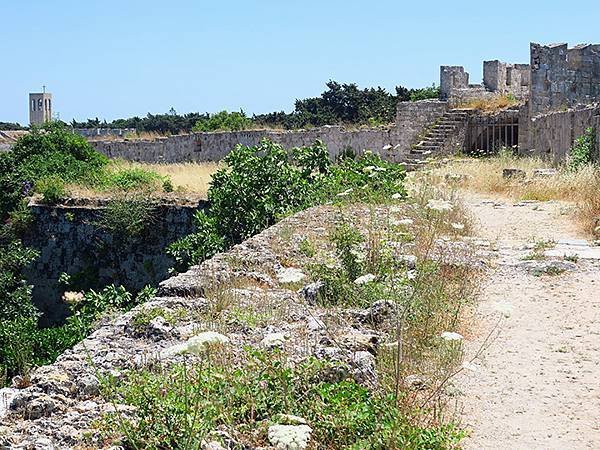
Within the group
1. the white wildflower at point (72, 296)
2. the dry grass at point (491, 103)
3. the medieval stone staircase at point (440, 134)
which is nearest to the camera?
the white wildflower at point (72, 296)

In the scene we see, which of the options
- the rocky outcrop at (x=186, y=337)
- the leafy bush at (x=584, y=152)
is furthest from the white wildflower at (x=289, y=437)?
the leafy bush at (x=584, y=152)

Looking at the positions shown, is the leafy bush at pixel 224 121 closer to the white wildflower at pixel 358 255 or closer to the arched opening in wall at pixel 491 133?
the arched opening in wall at pixel 491 133

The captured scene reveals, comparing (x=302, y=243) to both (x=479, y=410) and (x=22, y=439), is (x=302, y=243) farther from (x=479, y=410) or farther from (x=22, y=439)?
(x=22, y=439)

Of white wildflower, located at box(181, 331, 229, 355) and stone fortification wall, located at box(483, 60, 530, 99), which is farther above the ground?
stone fortification wall, located at box(483, 60, 530, 99)

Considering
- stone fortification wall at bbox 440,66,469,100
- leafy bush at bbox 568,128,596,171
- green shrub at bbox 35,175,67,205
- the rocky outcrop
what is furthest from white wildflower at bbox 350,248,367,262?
stone fortification wall at bbox 440,66,469,100

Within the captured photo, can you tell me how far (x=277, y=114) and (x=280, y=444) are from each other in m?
39.5

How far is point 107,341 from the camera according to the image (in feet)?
14.8

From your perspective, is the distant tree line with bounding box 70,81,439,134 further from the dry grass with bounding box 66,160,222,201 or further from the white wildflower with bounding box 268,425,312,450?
the white wildflower with bounding box 268,425,312,450

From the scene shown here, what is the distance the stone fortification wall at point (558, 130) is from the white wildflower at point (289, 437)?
40.5ft

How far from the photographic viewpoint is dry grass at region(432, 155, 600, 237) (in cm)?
1033

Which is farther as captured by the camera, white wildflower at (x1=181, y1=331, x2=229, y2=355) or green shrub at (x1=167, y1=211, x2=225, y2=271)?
green shrub at (x1=167, y1=211, x2=225, y2=271)

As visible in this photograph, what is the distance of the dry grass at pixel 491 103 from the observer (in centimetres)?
2339

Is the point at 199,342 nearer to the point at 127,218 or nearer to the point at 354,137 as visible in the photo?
the point at 127,218

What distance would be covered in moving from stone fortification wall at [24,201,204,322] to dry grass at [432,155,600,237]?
17.3ft
